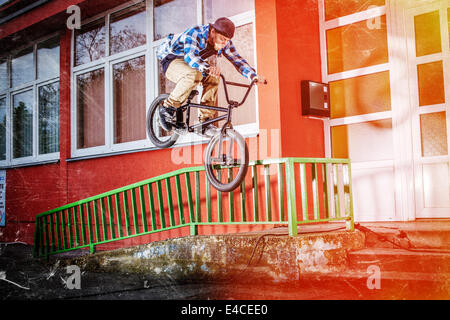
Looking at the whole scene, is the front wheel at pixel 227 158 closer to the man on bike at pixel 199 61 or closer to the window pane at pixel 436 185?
the man on bike at pixel 199 61

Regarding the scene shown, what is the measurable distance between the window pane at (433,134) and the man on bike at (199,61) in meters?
1.93

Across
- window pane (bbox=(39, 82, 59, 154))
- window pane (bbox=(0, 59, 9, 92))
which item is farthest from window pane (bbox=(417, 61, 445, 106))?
window pane (bbox=(0, 59, 9, 92))

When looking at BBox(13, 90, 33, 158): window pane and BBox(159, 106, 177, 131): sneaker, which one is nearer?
BBox(159, 106, 177, 131): sneaker

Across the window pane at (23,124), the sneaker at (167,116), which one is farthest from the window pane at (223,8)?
the window pane at (23,124)

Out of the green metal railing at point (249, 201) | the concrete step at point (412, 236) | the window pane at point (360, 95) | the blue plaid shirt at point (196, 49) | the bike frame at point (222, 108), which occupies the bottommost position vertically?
the concrete step at point (412, 236)

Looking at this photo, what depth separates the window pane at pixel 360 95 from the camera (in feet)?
16.2

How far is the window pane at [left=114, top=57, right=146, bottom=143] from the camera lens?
21.2ft

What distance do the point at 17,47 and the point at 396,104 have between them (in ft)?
24.1

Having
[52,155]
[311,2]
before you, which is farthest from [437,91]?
[52,155]

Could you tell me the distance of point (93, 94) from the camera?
7176 mm

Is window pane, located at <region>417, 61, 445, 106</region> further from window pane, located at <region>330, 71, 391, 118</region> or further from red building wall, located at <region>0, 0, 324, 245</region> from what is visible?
red building wall, located at <region>0, 0, 324, 245</region>

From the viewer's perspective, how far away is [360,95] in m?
5.11

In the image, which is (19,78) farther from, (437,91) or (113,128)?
(437,91)

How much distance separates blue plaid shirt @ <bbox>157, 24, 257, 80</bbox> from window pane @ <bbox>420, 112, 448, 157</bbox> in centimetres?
195
